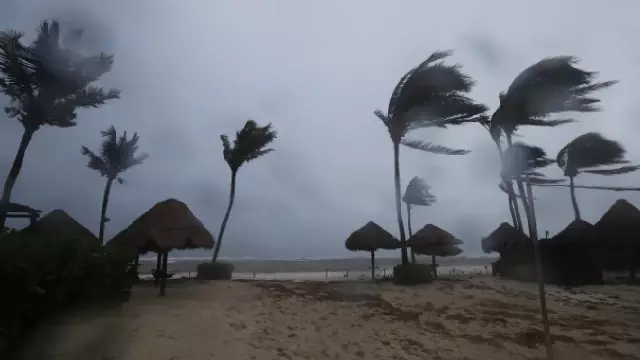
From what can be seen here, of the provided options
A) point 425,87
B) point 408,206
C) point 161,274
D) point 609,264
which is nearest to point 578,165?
point 609,264

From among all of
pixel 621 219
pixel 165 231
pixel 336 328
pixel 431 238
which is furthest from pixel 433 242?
pixel 165 231

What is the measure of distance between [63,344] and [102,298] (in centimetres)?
189

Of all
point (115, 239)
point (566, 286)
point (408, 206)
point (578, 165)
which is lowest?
point (566, 286)

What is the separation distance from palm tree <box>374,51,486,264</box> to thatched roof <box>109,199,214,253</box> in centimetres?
779

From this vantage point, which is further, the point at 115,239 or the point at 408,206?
the point at 408,206

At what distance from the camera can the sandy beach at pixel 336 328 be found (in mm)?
5672

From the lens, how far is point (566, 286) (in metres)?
14.5

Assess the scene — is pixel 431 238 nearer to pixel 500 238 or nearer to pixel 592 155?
pixel 500 238

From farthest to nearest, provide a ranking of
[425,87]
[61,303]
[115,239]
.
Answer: [425,87]
[115,239]
[61,303]

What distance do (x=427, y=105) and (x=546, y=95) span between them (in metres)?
5.36

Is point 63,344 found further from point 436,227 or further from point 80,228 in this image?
point 436,227

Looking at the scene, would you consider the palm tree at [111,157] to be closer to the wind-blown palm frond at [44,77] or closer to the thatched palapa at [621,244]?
the wind-blown palm frond at [44,77]

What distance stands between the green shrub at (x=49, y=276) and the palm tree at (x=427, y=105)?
1030 cm

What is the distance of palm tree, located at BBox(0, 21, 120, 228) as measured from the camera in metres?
10.8
